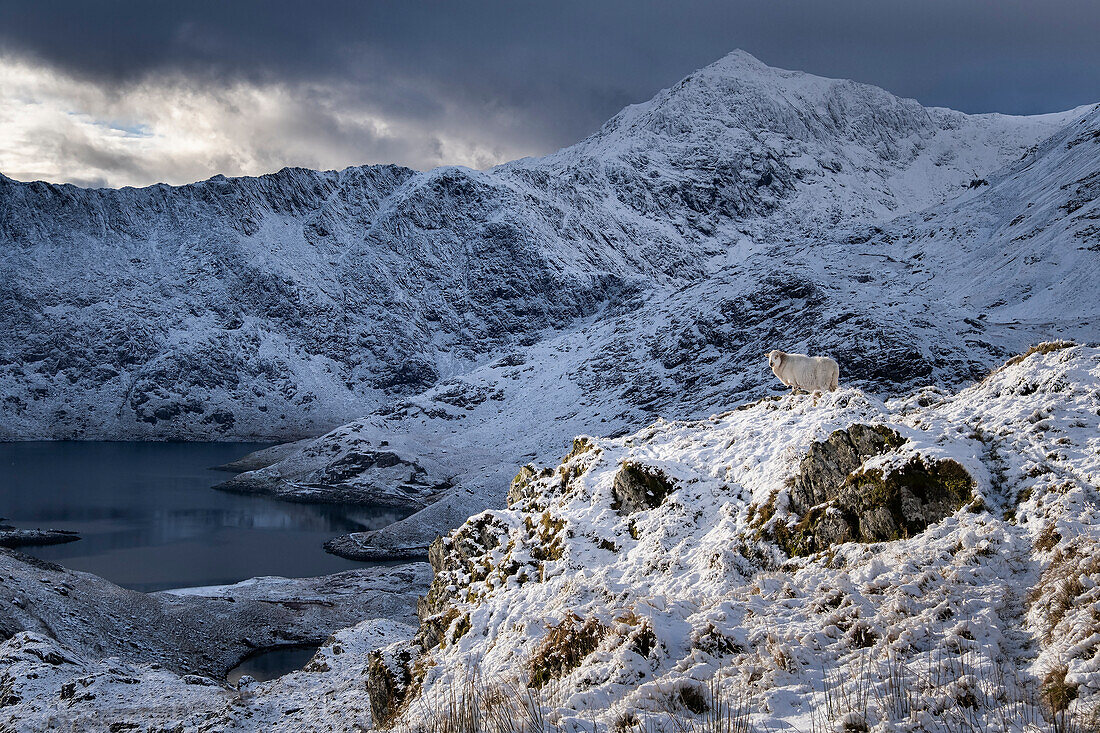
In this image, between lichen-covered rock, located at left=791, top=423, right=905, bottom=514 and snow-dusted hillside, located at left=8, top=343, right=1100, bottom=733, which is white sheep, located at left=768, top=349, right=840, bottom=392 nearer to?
snow-dusted hillside, located at left=8, top=343, right=1100, bottom=733

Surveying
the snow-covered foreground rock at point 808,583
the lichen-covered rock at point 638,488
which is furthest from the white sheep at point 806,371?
the lichen-covered rock at point 638,488

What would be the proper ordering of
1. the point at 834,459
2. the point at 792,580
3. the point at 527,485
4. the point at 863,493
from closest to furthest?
the point at 792,580 < the point at 863,493 < the point at 834,459 < the point at 527,485

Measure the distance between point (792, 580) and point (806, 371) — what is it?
1064 cm

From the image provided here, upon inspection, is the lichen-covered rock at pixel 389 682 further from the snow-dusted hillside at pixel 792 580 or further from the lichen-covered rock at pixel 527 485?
the lichen-covered rock at pixel 527 485

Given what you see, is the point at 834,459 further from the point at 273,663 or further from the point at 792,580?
the point at 273,663

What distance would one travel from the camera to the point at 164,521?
309 ft

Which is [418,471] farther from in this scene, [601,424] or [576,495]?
[576,495]

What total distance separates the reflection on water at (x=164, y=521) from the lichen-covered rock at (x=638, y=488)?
62.6m

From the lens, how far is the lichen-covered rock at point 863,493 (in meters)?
12.4

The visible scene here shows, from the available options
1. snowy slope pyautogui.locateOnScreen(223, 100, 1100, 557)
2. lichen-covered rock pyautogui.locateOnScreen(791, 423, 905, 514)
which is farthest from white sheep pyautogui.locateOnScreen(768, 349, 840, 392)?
snowy slope pyautogui.locateOnScreen(223, 100, 1100, 557)

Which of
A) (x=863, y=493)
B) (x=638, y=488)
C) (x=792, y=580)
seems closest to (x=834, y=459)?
(x=863, y=493)

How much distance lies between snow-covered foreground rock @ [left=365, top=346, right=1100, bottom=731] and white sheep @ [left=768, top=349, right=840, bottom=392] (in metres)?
2.39

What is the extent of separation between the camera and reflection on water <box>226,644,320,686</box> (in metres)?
44.4

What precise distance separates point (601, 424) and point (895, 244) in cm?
7945
